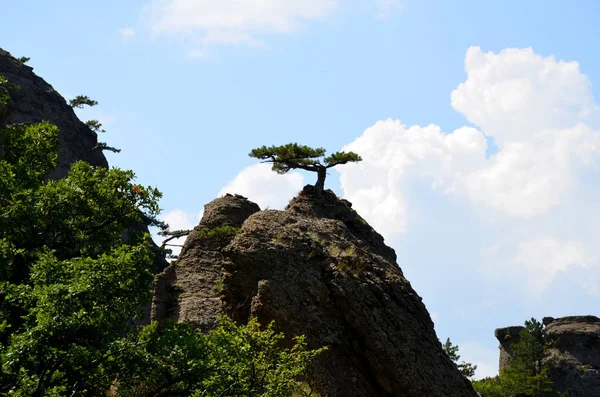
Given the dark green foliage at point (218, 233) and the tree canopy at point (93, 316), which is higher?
the dark green foliage at point (218, 233)

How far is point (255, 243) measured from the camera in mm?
27641

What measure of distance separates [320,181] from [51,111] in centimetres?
5704

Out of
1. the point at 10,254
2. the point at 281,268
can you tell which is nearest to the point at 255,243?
the point at 281,268

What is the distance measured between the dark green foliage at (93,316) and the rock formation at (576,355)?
59.5 meters

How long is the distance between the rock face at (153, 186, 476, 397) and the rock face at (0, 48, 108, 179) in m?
56.8

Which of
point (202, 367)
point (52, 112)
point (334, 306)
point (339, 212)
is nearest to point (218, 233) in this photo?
point (339, 212)

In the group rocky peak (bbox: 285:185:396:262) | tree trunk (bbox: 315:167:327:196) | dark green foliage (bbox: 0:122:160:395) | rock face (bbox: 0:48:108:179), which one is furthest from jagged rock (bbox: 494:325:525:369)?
dark green foliage (bbox: 0:122:160:395)

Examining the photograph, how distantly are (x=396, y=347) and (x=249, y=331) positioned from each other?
741 centimetres

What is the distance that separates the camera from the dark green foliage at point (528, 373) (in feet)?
217

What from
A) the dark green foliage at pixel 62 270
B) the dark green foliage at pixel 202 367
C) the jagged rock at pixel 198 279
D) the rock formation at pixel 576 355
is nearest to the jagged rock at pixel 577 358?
the rock formation at pixel 576 355

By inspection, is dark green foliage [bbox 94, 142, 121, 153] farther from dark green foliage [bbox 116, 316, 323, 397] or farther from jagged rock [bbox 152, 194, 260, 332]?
dark green foliage [bbox 116, 316, 323, 397]

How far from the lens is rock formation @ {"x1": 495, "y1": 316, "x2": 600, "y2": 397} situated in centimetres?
7244

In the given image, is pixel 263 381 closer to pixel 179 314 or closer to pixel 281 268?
pixel 281 268

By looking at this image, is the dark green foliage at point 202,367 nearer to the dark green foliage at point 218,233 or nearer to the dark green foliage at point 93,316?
the dark green foliage at point 93,316
